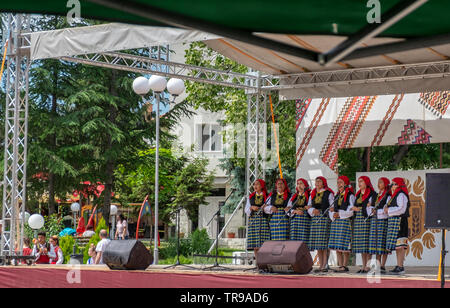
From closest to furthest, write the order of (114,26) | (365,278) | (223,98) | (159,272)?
(365,278)
(159,272)
(114,26)
(223,98)

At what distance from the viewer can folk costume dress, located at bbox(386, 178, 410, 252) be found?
920 centimetres

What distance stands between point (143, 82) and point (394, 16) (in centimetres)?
1164

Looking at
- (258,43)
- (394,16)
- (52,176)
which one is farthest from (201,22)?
(52,176)

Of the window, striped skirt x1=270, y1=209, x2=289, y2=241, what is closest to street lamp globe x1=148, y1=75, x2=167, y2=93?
striped skirt x1=270, y1=209, x2=289, y2=241

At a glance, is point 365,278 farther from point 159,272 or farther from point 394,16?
point 394,16

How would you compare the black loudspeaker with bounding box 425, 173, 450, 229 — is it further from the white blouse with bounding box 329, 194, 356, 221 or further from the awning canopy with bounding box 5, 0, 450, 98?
the awning canopy with bounding box 5, 0, 450, 98

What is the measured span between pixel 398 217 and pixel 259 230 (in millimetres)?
2366

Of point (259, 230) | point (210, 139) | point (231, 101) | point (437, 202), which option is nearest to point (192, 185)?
point (210, 139)

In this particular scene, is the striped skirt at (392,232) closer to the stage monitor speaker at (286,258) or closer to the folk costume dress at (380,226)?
the folk costume dress at (380,226)

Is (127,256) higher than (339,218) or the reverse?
the reverse

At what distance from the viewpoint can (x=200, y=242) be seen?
20938mm

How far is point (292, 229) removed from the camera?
10.4 meters

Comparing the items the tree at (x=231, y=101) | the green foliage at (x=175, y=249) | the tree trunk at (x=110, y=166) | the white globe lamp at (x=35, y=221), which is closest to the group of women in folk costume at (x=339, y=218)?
the white globe lamp at (x=35, y=221)

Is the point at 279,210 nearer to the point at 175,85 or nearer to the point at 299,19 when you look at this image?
the point at 175,85
